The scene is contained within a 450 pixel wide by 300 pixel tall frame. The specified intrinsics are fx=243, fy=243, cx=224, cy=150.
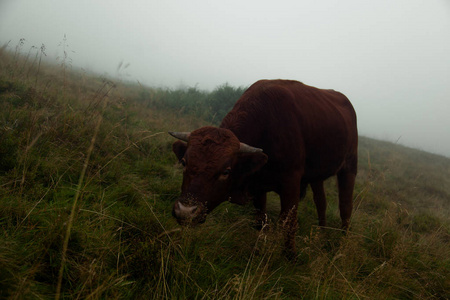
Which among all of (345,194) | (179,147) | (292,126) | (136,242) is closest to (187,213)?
(136,242)

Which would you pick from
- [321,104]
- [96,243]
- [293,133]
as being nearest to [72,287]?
[96,243]

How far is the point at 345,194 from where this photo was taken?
4379 millimetres

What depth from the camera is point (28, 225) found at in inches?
66.4

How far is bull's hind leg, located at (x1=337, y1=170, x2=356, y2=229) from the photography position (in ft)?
14.1

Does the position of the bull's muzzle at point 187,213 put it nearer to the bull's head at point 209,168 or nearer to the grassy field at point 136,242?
the bull's head at point 209,168

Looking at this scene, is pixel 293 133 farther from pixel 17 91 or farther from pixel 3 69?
pixel 3 69

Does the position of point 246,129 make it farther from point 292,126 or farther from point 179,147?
point 179,147

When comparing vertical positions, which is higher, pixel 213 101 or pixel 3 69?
pixel 213 101

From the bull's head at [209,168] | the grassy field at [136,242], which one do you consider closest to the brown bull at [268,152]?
the bull's head at [209,168]

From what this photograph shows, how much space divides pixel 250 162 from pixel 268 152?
16.8 inches

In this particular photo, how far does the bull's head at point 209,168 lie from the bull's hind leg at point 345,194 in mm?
2470

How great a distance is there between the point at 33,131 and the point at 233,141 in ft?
8.46

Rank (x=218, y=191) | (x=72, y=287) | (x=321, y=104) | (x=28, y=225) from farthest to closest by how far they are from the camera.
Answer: (x=321, y=104) < (x=218, y=191) < (x=28, y=225) < (x=72, y=287)

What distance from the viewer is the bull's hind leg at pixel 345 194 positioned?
14.1 ft
